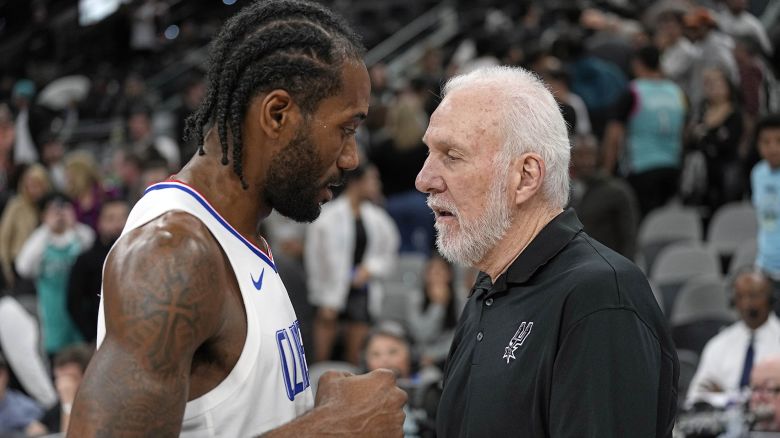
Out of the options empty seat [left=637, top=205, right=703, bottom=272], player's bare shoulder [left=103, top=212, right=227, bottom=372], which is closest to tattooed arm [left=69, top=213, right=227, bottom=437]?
player's bare shoulder [left=103, top=212, right=227, bottom=372]

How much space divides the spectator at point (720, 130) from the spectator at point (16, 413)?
531cm

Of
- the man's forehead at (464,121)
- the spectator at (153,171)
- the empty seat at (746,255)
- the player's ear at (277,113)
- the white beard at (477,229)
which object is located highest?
the player's ear at (277,113)

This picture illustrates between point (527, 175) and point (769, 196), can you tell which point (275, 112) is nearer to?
point (527, 175)

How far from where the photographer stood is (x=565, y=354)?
2.26m

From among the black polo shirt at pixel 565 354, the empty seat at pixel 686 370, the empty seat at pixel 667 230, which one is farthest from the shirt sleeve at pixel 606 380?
the empty seat at pixel 667 230

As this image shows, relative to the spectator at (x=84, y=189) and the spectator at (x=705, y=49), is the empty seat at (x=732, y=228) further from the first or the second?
the spectator at (x=84, y=189)

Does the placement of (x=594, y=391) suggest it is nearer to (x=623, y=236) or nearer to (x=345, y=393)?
(x=345, y=393)

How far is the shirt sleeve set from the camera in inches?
86.2

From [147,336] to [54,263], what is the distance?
20.3ft

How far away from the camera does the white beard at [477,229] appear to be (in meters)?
2.54

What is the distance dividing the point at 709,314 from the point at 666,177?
220 centimetres

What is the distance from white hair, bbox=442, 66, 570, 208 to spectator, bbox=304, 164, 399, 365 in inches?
213

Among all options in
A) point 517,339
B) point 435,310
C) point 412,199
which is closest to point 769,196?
point 435,310

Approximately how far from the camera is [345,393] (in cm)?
230
